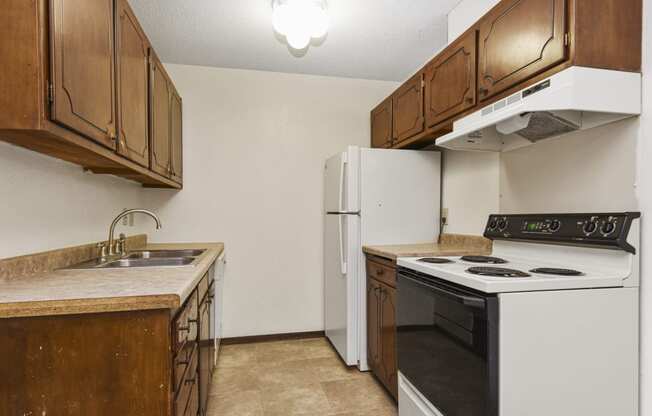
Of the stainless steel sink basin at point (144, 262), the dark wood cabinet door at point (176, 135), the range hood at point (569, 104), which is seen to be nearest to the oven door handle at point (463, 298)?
the range hood at point (569, 104)

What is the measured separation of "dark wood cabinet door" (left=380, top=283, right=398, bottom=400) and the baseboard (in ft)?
3.74

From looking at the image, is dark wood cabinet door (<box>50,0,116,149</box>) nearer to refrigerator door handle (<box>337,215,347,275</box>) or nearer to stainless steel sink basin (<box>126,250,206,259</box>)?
stainless steel sink basin (<box>126,250,206,259</box>)

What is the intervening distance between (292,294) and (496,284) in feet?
7.85

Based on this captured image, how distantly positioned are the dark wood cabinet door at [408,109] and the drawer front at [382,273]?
0.99 meters

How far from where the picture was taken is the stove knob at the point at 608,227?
137 centimetres

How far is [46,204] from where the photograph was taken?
1606mm

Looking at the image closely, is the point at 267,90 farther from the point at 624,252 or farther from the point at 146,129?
the point at 624,252

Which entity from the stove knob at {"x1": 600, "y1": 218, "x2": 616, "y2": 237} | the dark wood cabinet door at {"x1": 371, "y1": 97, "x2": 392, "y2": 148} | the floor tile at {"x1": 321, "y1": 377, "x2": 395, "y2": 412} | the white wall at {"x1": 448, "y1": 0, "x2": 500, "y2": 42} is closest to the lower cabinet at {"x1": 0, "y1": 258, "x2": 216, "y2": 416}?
the floor tile at {"x1": 321, "y1": 377, "x2": 395, "y2": 412}

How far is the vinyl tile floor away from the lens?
2195 mm

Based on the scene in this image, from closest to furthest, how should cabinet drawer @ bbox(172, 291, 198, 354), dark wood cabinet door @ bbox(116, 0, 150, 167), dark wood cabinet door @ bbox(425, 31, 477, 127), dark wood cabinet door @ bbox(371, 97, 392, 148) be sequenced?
cabinet drawer @ bbox(172, 291, 198, 354) → dark wood cabinet door @ bbox(116, 0, 150, 167) → dark wood cabinet door @ bbox(425, 31, 477, 127) → dark wood cabinet door @ bbox(371, 97, 392, 148)

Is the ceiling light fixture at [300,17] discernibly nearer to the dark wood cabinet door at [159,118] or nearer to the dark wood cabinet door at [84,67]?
the dark wood cabinet door at [159,118]

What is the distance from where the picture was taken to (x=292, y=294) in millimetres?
3371

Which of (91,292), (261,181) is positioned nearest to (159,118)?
(261,181)

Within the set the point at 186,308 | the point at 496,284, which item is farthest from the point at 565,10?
the point at 186,308
